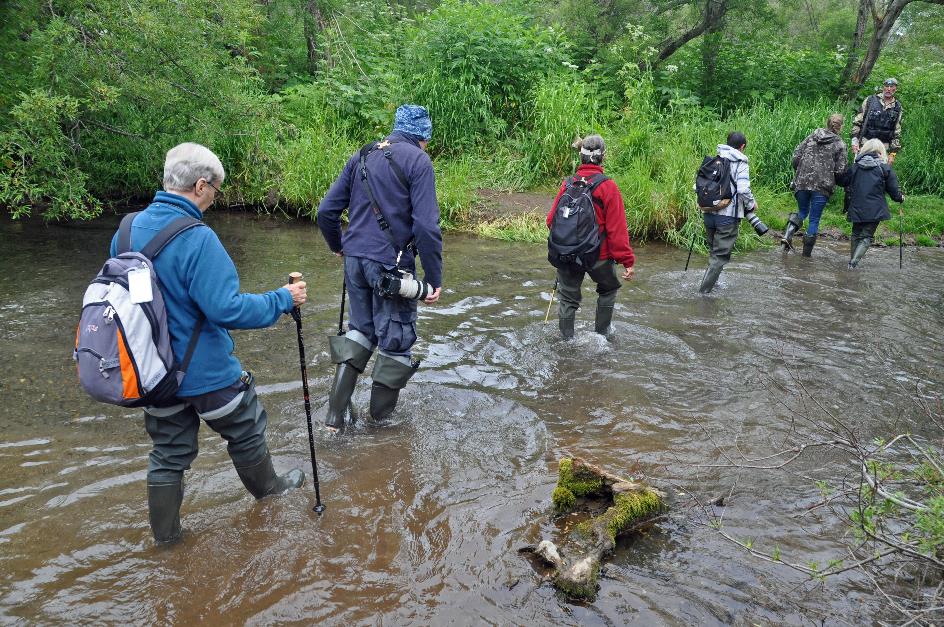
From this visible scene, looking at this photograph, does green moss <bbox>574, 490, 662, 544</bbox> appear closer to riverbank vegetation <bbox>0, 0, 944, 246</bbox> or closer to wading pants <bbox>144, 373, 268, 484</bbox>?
wading pants <bbox>144, 373, 268, 484</bbox>

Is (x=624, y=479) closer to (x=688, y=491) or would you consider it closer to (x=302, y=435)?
(x=688, y=491)

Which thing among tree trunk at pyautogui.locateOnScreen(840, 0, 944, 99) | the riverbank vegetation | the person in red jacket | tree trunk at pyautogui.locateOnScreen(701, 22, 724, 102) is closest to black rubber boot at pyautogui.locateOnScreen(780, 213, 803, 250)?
the riverbank vegetation

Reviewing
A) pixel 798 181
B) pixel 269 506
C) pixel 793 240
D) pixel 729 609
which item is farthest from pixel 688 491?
pixel 793 240

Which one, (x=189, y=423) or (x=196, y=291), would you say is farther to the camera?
(x=189, y=423)

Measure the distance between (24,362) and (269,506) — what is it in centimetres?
326

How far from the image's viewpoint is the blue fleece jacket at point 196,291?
3203 millimetres

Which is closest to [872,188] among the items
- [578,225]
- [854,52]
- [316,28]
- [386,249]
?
[578,225]

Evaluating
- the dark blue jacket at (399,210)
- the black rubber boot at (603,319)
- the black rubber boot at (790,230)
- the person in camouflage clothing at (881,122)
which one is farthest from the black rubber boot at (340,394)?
the person in camouflage clothing at (881,122)

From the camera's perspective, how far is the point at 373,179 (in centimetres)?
464

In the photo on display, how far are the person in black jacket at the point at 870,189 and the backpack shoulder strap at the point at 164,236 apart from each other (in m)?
9.75

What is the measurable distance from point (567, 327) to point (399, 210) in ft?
9.49

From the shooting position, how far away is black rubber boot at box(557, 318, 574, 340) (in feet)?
22.9

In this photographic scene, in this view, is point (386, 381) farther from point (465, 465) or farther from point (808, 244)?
point (808, 244)

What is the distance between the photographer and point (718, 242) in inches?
339
